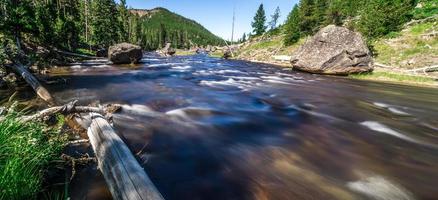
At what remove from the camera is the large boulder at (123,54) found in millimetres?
29953

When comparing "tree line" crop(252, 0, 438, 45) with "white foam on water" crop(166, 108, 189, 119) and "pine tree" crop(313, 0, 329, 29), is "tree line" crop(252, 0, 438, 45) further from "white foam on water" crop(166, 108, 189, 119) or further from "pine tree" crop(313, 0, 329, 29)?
"white foam on water" crop(166, 108, 189, 119)

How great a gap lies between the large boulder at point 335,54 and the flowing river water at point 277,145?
11077mm

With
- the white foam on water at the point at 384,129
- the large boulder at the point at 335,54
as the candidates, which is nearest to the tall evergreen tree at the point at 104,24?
the large boulder at the point at 335,54

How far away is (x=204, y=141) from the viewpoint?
6254mm

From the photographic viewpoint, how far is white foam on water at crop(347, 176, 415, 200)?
4.20m

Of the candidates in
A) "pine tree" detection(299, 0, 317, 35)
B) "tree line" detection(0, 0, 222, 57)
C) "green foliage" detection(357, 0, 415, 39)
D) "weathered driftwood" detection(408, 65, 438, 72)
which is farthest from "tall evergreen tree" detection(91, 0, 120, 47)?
"weathered driftwood" detection(408, 65, 438, 72)

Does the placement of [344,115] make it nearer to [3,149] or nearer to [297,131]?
[297,131]

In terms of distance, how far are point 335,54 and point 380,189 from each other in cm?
2025

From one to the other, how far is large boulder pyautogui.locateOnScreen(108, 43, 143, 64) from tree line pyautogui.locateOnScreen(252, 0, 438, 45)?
1061 inches

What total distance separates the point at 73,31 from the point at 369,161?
49.2 metres

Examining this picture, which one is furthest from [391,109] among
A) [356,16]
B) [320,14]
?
[356,16]

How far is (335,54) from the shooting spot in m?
22.5

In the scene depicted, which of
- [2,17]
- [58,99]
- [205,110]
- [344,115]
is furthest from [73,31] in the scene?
[344,115]

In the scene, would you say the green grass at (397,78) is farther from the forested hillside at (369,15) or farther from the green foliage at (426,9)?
the green foliage at (426,9)
